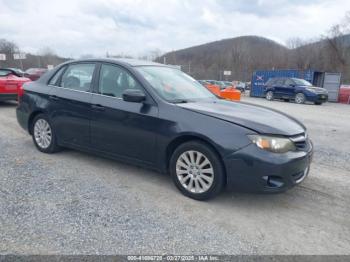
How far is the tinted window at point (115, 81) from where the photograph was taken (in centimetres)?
401

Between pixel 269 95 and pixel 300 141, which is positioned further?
pixel 269 95

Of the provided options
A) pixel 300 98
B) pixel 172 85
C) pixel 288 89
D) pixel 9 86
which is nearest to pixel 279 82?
pixel 288 89

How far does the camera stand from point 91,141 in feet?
14.2

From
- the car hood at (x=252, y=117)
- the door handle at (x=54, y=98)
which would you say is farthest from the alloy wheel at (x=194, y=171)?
the door handle at (x=54, y=98)

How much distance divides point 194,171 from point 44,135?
115 inches

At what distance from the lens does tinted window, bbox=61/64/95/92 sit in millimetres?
4441

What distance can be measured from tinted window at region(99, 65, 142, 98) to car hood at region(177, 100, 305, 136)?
86 centimetres

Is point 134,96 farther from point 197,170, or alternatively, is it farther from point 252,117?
point 252,117

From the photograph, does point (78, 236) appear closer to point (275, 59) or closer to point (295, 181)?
point (295, 181)

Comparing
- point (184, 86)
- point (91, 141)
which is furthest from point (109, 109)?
point (184, 86)

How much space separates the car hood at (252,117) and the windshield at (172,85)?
0.94 feet

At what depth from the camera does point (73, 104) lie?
14.5 feet

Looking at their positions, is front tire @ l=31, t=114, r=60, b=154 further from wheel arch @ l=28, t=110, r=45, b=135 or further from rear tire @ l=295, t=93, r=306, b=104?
rear tire @ l=295, t=93, r=306, b=104

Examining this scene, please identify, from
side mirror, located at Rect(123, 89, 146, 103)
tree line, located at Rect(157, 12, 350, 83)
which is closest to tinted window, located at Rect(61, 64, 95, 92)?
side mirror, located at Rect(123, 89, 146, 103)
